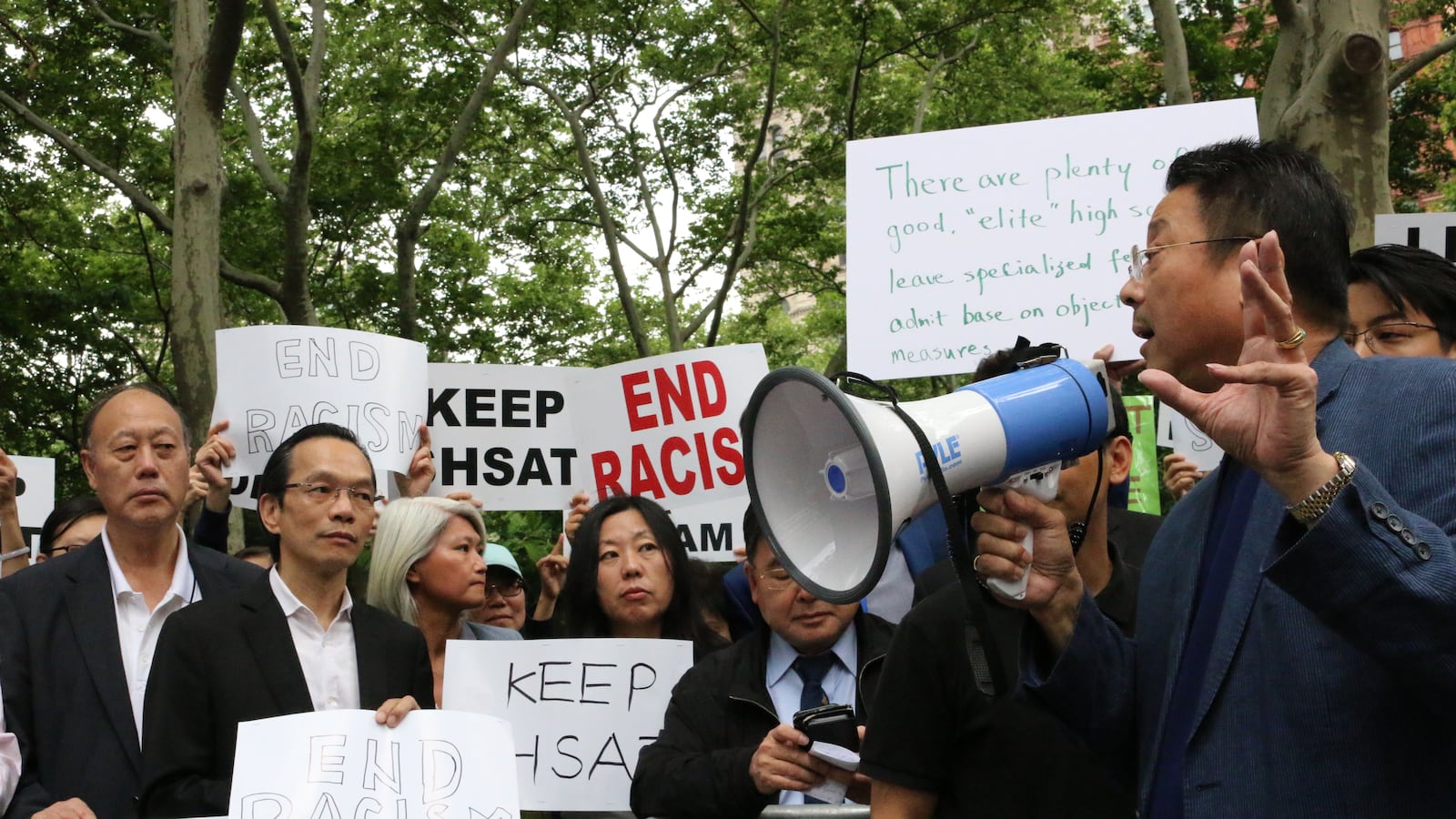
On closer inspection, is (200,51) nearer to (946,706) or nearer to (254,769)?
(254,769)

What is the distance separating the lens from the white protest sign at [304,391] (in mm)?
5324

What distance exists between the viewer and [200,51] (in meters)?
8.84

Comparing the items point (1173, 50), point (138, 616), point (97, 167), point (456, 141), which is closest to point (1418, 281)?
point (138, 616)

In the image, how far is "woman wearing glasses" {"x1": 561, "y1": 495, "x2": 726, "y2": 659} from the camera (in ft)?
15.1

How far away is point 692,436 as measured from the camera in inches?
241

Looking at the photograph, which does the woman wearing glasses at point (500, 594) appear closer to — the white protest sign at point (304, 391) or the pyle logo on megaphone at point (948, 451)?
the white protest sign at point (304, 391)

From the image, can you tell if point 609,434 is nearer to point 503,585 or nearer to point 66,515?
point 503,585

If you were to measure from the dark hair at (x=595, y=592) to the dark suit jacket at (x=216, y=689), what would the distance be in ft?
3.18

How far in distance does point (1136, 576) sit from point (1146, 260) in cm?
98

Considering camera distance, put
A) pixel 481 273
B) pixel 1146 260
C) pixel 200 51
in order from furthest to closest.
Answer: pixel 481 273 → pixel 200 51 → pixel 1146 260

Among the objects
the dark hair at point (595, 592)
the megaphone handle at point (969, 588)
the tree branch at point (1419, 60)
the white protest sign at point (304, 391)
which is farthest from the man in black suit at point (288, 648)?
the tree branch at point (1419, 60)

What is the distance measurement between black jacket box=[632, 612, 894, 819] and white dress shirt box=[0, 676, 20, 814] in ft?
4.75

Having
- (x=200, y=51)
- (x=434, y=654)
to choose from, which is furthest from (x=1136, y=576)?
(x=200, y=51)

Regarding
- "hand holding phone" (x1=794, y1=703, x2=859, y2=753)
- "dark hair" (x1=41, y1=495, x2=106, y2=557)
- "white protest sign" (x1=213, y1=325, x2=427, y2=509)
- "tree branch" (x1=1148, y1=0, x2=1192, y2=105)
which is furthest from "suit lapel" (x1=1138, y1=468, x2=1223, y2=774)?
"tree branch" (x1=1148, y1=0, x2=1192, y2=105)
